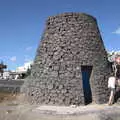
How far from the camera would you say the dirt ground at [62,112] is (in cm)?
1150

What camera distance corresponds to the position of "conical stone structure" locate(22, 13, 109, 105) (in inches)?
541

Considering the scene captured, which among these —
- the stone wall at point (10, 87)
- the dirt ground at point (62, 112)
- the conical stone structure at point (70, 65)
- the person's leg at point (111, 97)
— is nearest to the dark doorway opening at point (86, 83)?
the conical stone structure at point (70, 65)

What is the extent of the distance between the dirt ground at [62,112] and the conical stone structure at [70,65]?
0.76 meters

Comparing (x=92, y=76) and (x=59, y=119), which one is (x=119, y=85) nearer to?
(x=92, y=76)

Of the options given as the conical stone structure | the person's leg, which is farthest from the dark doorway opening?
the person's leg

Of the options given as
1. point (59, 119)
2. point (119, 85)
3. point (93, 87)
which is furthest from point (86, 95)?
point (59, 119)

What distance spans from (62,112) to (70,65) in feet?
9.79

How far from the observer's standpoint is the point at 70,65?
45.9 feet

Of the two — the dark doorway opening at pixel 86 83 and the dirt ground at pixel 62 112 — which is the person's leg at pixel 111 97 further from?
the dark doorway opening at pixel 86 83

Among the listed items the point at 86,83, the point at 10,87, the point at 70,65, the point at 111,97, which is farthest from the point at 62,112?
the point at 10,87

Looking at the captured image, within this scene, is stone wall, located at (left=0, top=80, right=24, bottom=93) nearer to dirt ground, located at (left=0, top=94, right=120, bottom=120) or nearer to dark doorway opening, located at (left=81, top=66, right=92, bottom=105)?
dirt ground, located at (left=0, top=94, right=120, bottom=120)

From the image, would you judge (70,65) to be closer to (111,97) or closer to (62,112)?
(111,97)

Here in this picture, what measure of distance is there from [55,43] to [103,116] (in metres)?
4.94

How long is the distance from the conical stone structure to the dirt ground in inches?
29.9
